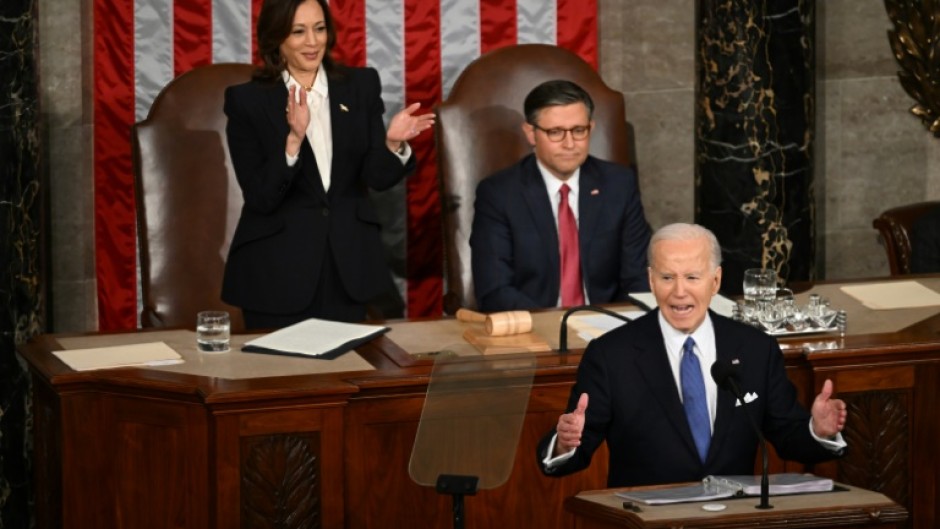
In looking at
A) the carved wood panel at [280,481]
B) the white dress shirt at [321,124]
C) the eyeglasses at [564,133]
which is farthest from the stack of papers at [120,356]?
the eyeglasses at [564,133]

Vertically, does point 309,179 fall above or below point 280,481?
above

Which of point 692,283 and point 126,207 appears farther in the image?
point 126,207

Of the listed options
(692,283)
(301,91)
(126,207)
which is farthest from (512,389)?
(126,207)

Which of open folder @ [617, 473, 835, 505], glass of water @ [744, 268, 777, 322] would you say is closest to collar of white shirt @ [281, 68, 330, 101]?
glass of water @ [744, 268, 777, 322]

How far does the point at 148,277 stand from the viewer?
21.4ft

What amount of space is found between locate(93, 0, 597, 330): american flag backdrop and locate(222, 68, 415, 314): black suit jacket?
3.75 feet

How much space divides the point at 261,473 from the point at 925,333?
213 cm

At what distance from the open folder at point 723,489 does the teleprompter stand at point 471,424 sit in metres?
0.32

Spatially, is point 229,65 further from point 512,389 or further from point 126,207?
point 512,389

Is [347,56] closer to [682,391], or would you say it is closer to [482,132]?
[482,132]

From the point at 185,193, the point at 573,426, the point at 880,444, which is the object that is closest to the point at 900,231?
the point at 880,444

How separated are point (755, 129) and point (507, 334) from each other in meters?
2.38

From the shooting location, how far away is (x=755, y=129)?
7.09 meters

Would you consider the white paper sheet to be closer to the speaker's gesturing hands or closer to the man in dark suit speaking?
the man in dark suit speaking
